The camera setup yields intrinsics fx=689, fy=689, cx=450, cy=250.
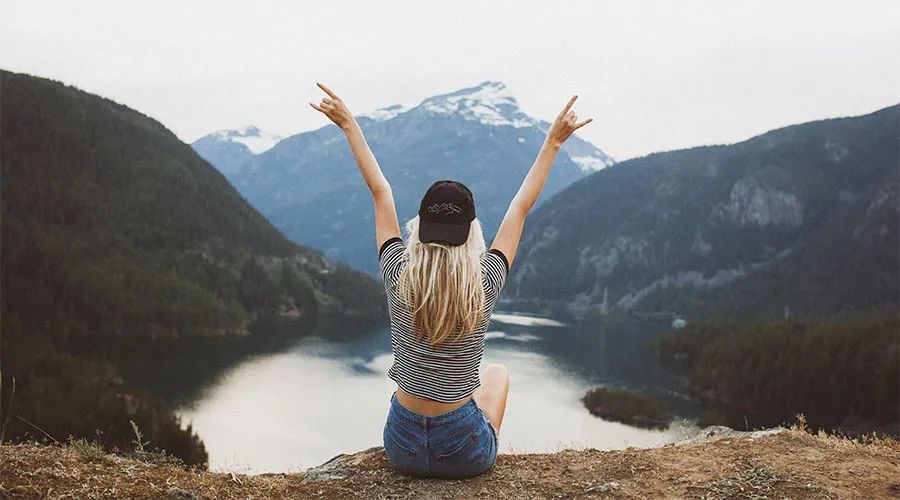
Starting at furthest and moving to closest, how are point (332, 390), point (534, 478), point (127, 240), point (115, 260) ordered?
point (127, 240) < point (115, 260) < point (332, 390) < point (534, 478)

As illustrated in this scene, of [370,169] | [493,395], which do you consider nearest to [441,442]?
[493,395]

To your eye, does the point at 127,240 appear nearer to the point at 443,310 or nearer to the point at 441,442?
the point at 441,442

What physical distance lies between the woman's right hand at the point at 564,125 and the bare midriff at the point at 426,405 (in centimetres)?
209

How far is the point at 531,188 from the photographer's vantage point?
523cm

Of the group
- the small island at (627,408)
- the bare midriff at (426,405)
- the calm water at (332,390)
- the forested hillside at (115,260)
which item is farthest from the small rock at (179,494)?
the small island at (627,408)

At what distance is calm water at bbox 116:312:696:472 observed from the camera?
121 ft

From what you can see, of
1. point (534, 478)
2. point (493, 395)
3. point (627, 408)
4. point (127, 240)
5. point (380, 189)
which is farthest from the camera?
point (127, 240)

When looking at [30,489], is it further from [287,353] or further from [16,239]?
[16,239]

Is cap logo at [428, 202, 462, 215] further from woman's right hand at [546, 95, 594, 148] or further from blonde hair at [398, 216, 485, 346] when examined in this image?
woman's right hand at [546, 95, 594, 148]

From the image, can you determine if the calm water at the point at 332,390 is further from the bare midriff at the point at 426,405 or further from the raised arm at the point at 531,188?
the raised arm at the point at 531,188

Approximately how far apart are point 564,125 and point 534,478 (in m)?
3.01

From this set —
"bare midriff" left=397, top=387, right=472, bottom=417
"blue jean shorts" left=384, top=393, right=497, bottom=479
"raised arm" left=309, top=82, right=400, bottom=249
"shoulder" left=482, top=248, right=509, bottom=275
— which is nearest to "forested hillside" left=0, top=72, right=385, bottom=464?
"blue jean shorts" left=384, top=393, right=497, bottom=479

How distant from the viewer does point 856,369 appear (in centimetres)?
6475

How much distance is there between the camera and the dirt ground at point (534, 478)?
5309 mm
